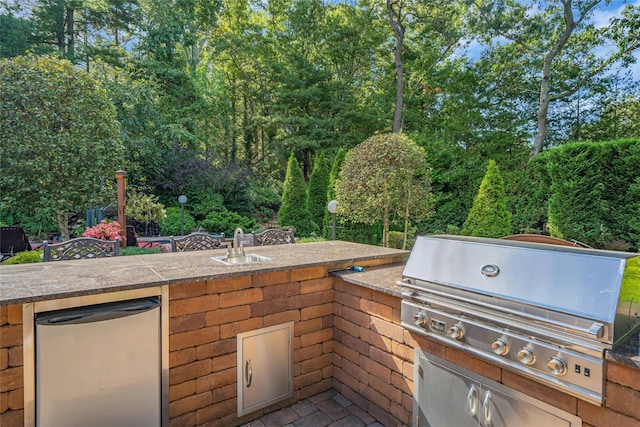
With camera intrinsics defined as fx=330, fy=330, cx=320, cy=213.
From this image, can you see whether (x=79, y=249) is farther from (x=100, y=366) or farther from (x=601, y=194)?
(x=601, y=194)

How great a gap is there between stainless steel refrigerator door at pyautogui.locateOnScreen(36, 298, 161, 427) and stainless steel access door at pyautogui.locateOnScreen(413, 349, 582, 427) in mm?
1467

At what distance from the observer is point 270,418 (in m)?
2.16

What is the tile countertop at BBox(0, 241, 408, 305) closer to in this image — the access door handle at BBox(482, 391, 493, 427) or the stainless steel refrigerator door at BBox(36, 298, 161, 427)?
the stainless steel refrigerator door at BBox(36, 298, 161, 427)

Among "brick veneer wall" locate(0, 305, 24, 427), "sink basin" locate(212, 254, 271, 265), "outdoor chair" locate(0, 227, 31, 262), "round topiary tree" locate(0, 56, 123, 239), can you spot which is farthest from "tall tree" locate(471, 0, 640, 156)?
"outdoor chair" locate(0, 227, 31, 262)

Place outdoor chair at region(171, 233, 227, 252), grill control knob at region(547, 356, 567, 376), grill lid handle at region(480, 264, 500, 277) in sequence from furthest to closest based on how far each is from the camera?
1. outdoor chair at region(171, 233, 227, 252)
2. grill lid handle at region(480, 264, 500, 277)
3. grill control knob at region(547, 356, 567, 376)

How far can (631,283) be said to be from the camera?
1.25 m

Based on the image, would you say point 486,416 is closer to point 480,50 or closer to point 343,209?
point 343,209

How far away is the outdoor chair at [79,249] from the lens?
3.41 m

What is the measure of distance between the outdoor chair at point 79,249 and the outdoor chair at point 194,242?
25.1 inches

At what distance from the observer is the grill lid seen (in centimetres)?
118

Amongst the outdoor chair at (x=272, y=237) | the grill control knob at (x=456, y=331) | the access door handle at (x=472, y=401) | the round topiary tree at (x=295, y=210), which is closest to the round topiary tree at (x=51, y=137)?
the outdoor chair at (x=272, y=237)

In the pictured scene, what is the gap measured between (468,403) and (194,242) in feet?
11.4

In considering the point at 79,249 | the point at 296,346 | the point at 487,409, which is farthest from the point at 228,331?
the point at 79,249

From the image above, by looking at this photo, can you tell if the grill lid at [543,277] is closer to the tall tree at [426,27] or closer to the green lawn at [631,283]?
the green lawn at [631,283]
